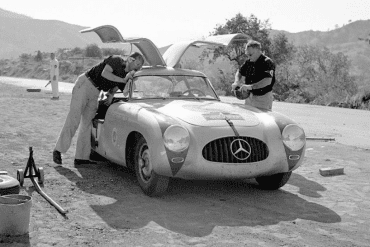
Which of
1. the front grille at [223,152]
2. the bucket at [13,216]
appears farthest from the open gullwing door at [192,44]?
the bucket at [13,216]

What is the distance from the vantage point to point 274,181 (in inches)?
275

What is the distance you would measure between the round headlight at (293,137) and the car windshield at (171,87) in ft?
5.25

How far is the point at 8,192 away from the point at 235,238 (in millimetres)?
2148

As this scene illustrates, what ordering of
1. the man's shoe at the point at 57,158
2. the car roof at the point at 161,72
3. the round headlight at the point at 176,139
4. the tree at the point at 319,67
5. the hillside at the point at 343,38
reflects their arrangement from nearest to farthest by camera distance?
1. the round headlight at the point at 176,139
2. the car roof at the point at 161,72
3. the man's shoe at the point at 57,158
4. the tree at the point at 319,67
5. the hillside at the point at 343,38

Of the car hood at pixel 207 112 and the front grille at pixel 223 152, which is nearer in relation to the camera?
the front grille at pixel 223 152

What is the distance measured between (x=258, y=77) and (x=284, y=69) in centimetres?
4046

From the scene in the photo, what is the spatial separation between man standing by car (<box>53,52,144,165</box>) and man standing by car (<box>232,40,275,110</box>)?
1.74 m

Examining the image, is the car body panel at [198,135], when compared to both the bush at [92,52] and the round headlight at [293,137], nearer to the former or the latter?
the round headlight at [293,137]

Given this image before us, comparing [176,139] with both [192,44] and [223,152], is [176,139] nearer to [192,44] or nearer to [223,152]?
[223,152]

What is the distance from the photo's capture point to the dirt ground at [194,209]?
4992mm

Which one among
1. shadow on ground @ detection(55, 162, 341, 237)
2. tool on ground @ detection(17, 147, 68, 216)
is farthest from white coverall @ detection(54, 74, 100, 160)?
tool on ground @ detection(17, 147, 68, 216)

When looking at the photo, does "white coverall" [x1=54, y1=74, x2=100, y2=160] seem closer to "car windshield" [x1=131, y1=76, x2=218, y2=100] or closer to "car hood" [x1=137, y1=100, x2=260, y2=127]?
"car windshield" [x1=131, y1=76, x2=218, y2=100]

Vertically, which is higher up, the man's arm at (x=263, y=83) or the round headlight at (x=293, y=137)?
the man's arm at (x=263, y=83)

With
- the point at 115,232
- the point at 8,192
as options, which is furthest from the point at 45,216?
the point at 115,232
